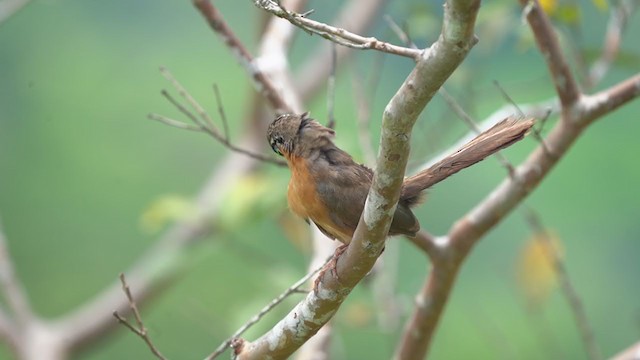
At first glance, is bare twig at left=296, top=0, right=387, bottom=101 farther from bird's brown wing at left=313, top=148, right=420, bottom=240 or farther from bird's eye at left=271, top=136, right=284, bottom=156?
bird's brown wing at left=313, top=148, right=420, bottom=240

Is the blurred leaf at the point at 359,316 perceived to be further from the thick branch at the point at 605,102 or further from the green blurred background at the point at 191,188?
the thick branch at the point at 605,102

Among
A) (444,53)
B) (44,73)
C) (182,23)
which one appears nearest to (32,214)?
(44,73)

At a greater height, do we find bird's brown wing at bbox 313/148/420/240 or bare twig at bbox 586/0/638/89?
bare twig at bbox 586/0/638/89

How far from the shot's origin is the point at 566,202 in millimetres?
5148

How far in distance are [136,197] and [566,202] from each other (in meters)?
2.67

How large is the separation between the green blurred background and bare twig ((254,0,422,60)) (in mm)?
3561

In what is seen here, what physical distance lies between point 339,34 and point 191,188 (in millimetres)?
4367

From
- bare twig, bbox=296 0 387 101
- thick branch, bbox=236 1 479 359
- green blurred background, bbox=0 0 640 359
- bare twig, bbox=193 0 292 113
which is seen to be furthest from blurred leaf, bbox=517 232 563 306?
thick branch, bbox=236 1 479 359

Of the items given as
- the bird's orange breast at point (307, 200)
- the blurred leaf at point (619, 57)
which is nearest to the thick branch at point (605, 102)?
the blurred leaf at point (619, 57)

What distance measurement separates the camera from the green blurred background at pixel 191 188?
16.8ft

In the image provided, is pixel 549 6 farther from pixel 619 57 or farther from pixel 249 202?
pixel 249 202

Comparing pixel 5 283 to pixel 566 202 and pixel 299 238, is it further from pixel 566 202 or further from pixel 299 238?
pixel 566 202

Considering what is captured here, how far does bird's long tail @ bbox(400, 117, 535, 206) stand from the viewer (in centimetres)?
203

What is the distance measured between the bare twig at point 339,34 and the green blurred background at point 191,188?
3561 millimetres
